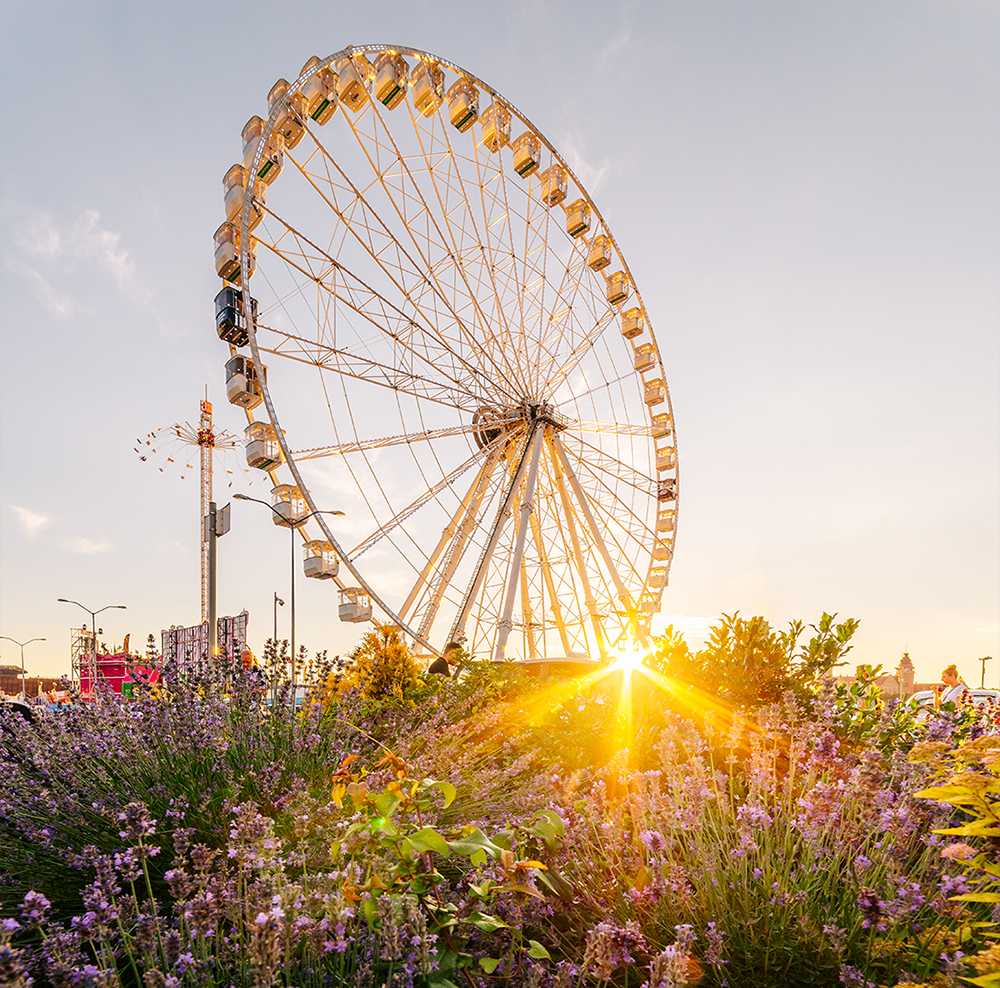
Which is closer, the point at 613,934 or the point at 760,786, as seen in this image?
the point at 613,934

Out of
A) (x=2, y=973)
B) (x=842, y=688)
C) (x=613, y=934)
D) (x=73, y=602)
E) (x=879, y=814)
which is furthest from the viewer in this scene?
(x=73, y=602)

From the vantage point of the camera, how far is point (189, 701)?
4062mm

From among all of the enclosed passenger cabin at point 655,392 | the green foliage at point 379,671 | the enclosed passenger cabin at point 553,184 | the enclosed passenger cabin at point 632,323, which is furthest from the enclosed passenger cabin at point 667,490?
the green foliage at point 379,671

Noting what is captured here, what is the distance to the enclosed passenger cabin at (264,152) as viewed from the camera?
12469mm

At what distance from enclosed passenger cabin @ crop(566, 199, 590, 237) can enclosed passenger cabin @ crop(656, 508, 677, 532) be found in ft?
28.9

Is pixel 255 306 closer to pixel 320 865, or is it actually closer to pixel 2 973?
pixel 320 865

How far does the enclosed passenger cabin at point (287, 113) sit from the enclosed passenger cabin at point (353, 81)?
1.01 m

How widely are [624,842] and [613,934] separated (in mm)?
882

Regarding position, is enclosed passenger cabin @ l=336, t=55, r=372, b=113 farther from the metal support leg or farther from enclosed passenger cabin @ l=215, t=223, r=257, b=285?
the metal support leg

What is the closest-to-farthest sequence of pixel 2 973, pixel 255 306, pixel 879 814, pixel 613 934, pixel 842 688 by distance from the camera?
pixel 2 973 → pixel 613 934 → pixel 879 814 → pixel 842 688 → pixel 255 306

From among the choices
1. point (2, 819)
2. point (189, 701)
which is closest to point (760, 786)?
point (189, 701)

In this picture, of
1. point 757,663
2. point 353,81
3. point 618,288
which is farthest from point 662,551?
point 757,663

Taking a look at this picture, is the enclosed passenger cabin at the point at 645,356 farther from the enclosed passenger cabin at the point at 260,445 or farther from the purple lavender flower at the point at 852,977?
the purple lavender flower at the point at 852,977

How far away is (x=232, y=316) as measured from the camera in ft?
38.8
